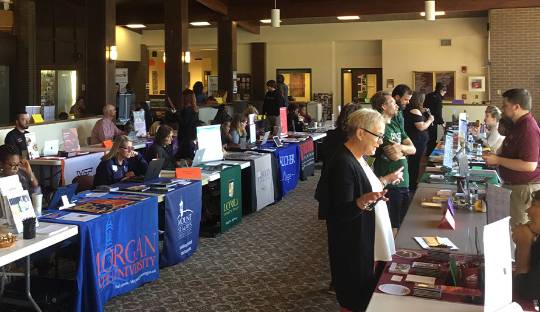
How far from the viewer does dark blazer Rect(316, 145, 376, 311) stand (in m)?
2.69

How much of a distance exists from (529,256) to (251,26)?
50.2 ft

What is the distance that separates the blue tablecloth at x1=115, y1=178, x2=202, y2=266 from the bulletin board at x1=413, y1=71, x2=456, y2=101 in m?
11.5

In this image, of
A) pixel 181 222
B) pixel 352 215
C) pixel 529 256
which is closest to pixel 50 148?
pixel 181 222

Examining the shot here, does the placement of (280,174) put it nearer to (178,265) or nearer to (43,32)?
(178,265)

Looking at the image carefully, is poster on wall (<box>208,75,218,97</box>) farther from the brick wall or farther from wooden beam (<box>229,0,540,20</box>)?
the brick wall

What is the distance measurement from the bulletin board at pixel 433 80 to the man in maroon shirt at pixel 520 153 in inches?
463

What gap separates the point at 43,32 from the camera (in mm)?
14266

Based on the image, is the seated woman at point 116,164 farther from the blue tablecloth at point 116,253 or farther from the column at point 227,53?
the column at point 227,53

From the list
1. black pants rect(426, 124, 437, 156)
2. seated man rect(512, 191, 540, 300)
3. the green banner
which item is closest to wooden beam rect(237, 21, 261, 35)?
black pants rect(426, 124, 437, 156)

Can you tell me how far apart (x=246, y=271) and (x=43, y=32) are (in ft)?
37.9

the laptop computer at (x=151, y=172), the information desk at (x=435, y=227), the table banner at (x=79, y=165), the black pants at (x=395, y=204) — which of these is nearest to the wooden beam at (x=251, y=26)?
the table banner at (x=79, y=165)

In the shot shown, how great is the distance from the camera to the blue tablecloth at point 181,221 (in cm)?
486

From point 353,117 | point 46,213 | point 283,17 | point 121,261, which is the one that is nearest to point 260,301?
point 121,261

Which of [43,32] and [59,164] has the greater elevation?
[43,32]
